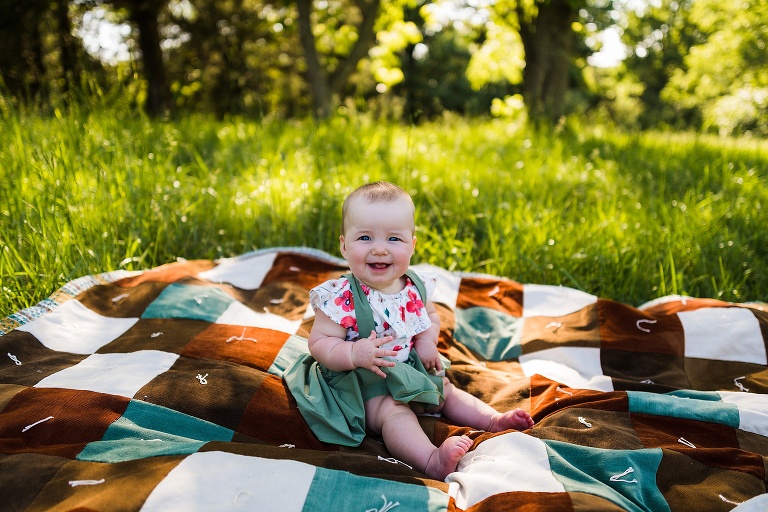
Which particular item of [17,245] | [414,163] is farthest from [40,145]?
[414,163]

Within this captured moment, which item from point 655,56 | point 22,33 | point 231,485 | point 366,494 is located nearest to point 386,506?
point 366,494

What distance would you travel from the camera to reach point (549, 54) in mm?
7602

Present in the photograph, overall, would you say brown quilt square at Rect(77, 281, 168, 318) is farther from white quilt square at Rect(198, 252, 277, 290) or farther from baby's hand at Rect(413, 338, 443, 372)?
baby's hand at Rect(413, 338, 443, 372)

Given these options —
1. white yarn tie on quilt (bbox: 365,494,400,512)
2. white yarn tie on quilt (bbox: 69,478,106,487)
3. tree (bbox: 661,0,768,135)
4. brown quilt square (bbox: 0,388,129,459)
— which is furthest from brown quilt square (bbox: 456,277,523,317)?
tree (bbox: 661,0,768,135)

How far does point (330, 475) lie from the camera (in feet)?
4.94

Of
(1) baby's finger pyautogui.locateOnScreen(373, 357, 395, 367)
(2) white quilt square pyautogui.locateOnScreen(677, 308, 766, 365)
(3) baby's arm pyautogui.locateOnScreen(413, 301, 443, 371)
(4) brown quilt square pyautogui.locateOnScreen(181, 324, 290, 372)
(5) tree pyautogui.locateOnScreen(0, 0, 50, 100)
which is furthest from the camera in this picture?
(5) tree pyautogui.locateOnScreen(0, 0, 50, 100)

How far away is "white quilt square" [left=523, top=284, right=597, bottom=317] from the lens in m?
2.70

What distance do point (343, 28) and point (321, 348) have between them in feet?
40.8

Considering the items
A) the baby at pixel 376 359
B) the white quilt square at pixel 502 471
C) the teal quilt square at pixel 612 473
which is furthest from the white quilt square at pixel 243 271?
the teal quilt square at pixel 612 473

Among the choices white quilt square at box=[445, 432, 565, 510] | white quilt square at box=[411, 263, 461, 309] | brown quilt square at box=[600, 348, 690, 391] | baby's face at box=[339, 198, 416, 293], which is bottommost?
brown quilt square at box=[600, 348, 690, 391]

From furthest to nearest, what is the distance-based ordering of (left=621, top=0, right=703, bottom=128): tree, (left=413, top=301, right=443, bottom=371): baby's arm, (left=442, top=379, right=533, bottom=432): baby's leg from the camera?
(left=621, top=0, right=703, bottom=128): tree
(left=413, top=301, right=443, bottom=371): baby's arm
(left=442, top=379, right=533, bottom=432): baby's leg

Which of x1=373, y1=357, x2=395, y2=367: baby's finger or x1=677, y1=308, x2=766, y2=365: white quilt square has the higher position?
x1=373, y1=357, x2=395, y2=367: baby's finger

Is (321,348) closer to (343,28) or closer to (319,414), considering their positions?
(319,414)

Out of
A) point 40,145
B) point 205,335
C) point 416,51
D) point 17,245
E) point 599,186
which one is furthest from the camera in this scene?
point 416,51
